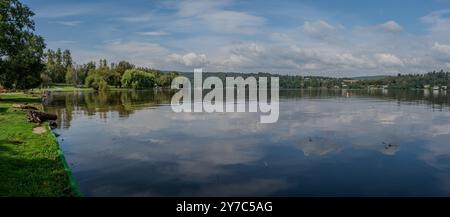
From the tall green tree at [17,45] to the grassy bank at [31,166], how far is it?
37952 mm

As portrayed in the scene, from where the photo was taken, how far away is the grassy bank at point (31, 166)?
18.1 m

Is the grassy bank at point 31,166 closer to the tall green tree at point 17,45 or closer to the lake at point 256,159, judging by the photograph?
the lake at point 256,159

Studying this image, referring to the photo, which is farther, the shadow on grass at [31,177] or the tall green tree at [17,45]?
the tall green tree at [17,45]

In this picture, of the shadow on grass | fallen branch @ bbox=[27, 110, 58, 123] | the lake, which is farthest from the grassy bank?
fallen branch @ bbox=[27, 110, 58, 123]

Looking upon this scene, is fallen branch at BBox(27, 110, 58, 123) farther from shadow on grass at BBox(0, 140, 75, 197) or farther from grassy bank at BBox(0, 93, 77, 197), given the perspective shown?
shadow on grass at BBox(0, 140, 75, 197)

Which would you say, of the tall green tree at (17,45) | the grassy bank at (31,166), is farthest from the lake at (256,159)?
the tall green tree at (17,45)

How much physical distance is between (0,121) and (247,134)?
24188 mm

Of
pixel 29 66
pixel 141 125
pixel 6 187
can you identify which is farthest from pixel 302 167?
pixel 29 66

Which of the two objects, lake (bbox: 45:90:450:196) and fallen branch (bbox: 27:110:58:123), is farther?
fallen branch (bbox: 27:110:58:123)

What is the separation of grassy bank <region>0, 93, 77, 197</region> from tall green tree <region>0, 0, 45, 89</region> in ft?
125

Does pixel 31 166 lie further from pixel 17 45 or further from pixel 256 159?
pixel 17 45

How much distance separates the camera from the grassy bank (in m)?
18.1

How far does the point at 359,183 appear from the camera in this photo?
882 inches

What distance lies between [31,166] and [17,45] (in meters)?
53.5
